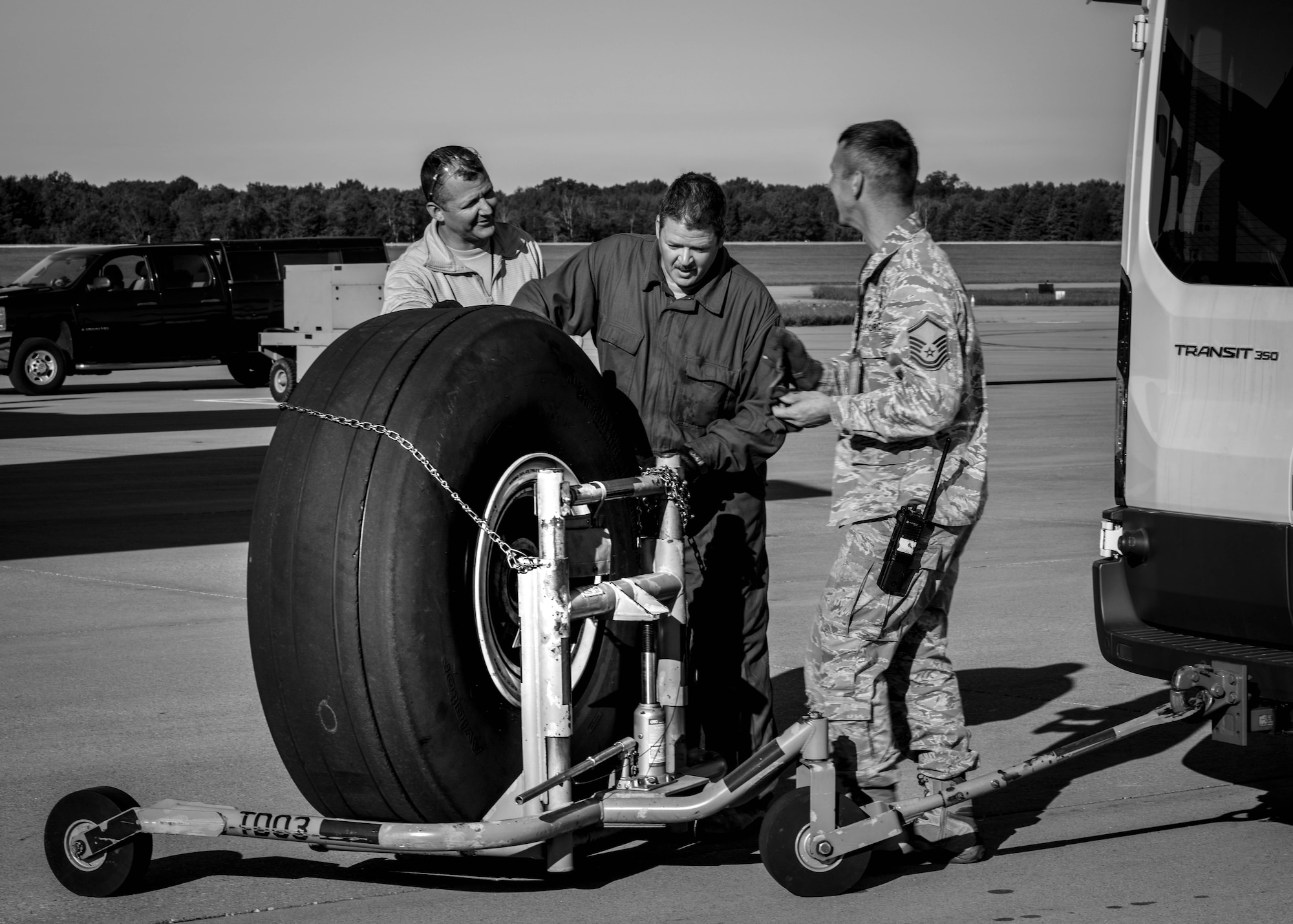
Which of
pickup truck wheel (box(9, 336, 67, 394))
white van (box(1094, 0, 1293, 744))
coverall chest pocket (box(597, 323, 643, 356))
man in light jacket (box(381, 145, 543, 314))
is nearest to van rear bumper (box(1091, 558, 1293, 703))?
white van (box(1094, 0, 1293, 744))

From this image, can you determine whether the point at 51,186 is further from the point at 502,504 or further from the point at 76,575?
the point at 502,504

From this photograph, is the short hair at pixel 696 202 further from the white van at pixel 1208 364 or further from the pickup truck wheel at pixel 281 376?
the pickup truck wheel at pixel 281 376

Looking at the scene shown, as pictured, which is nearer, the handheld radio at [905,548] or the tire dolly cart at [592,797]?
the tire dolly cart at [592,797]

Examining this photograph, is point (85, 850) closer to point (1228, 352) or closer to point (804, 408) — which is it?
point (804, 408)

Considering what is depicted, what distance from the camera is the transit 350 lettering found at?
434cm

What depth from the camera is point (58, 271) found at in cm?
2248

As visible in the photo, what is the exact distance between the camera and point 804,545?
9711 millimetres

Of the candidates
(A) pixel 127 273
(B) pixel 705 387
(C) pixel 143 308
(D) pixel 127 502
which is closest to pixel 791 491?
(D) pixel 127 502

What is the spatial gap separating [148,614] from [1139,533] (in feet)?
16.2

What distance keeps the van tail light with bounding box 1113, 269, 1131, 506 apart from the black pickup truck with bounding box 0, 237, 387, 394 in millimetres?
19388

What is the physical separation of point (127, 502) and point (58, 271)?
12167mm

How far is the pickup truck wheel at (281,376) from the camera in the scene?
20.9m

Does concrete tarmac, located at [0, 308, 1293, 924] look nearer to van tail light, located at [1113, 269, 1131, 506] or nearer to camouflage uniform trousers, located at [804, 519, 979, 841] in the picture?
camouflage uniform trousers, located at [804, 519, 979, 841]

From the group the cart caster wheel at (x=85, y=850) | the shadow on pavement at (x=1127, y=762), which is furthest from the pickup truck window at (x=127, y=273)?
the cart caster wheel at (x=85, y=850)
